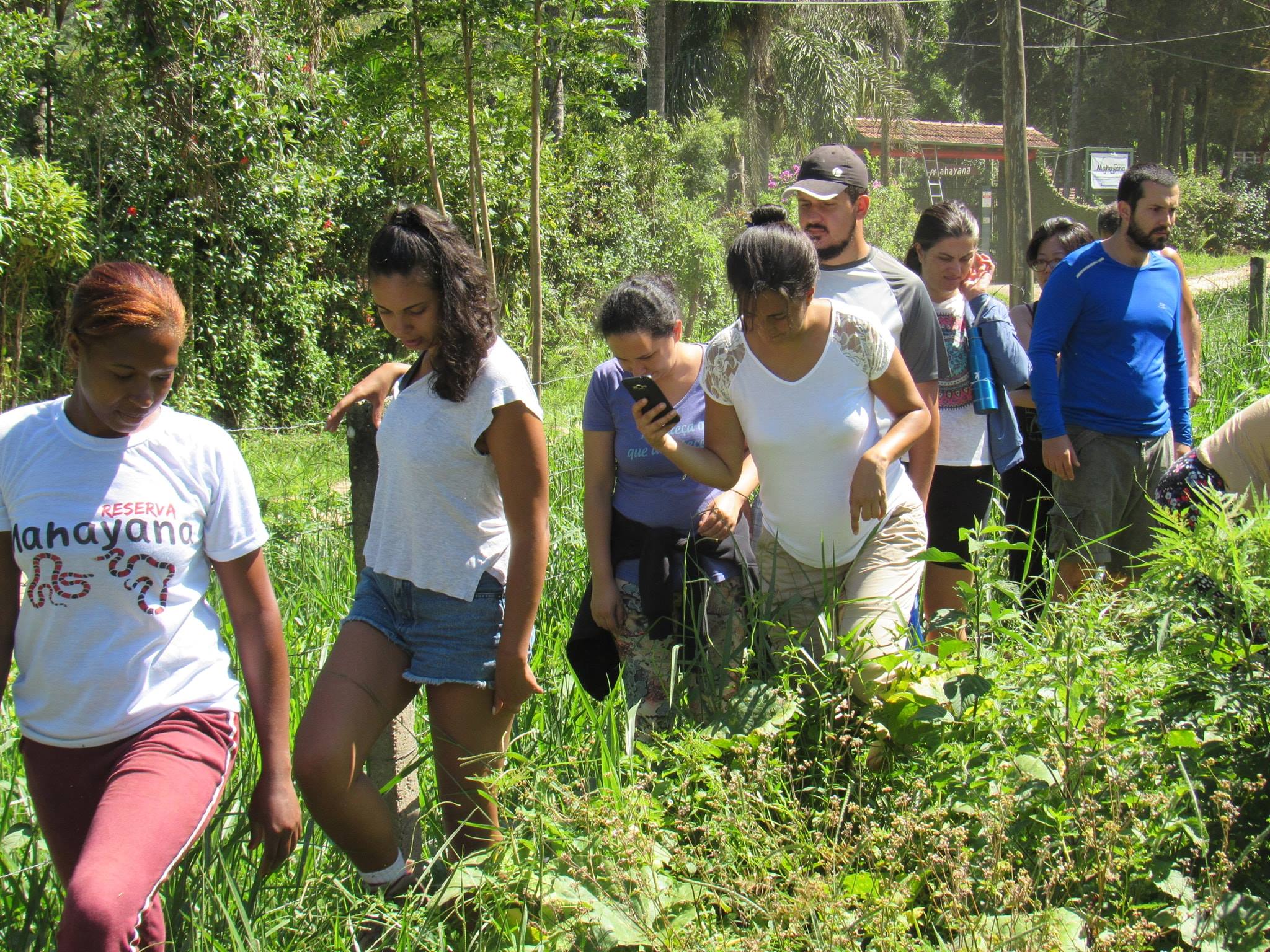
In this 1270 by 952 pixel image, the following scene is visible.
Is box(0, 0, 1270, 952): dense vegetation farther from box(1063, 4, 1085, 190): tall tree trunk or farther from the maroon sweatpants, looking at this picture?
box(1063, 4, 1085, 190): tall tree trunk

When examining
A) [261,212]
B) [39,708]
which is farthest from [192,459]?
[261,212]

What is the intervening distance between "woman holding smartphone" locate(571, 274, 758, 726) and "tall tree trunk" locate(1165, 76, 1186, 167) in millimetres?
52054

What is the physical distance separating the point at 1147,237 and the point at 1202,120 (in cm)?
5172

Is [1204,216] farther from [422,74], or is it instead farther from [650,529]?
[650,529]

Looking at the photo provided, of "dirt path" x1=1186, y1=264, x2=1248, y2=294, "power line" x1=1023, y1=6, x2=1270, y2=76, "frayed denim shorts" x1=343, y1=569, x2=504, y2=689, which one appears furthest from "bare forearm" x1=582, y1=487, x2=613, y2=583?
"power line" x1=1023, y1=6, x2=1270, y2=76

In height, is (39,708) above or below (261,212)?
below

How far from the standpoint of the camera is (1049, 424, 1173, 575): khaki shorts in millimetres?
→ 4562

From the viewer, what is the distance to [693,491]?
134 inches

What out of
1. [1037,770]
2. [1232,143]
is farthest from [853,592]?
[1232,143]

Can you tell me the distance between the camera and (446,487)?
271 centimetres

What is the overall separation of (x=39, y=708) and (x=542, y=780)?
105 cm

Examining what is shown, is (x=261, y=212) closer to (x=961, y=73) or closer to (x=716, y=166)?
(x=716, y=166)

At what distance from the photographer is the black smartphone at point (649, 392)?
10.1 ft

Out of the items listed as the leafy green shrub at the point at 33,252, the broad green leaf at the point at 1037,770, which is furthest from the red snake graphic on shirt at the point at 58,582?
the leafy green shrub at the point at 33,252
